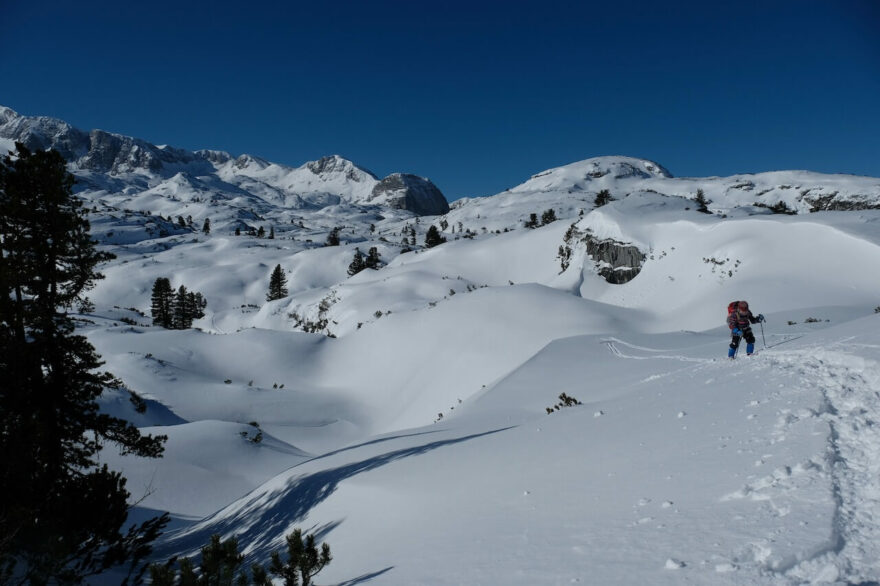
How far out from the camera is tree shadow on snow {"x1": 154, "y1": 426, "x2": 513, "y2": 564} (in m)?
9.91

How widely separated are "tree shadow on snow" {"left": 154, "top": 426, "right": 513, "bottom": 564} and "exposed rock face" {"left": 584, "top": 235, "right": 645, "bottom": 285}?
118ft

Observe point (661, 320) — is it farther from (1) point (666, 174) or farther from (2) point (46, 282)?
(1) point (666, 174)

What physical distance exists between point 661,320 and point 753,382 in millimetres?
27044

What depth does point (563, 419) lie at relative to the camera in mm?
10242

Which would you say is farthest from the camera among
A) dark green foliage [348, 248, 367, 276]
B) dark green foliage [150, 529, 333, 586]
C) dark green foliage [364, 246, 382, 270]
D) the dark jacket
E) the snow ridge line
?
dark green foliage [364, 246, 382, 270]

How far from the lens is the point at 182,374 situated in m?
31.9

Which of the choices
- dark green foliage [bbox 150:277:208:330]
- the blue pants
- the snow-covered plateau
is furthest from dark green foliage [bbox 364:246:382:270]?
the blue pants

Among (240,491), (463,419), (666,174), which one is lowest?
(240,491)

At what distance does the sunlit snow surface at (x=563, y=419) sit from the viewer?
14.0 ft

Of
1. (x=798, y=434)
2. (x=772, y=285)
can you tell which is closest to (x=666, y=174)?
(x=772, y=285)

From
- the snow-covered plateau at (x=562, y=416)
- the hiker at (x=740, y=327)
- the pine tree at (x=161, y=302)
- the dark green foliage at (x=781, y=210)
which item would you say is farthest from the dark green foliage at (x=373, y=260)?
the hiker at (x=740, y=327)

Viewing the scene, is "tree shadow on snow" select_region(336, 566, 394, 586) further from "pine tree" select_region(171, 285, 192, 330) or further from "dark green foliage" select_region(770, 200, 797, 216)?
"pine tree" select_region(171, 285, 192, 330)

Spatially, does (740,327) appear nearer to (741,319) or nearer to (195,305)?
(741,319)

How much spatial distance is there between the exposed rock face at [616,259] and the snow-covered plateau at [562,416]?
213mm
